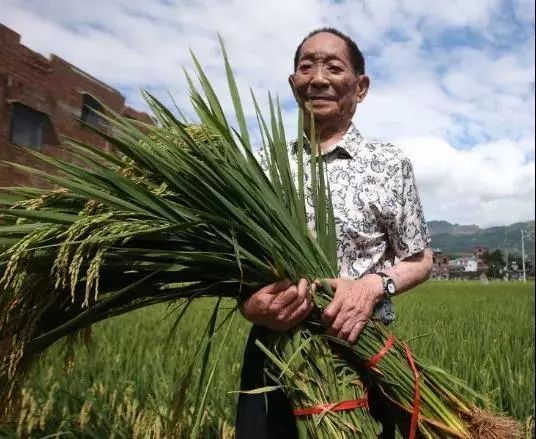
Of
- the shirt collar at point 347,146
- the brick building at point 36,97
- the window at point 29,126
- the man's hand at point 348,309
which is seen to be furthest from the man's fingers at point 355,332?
the window at point 29,126

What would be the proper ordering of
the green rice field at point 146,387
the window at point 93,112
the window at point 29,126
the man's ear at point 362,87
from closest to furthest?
the window at point 93,112 < the man's ear at point 362,87 < the green rice field at point 146,387 < the window at point 29,126

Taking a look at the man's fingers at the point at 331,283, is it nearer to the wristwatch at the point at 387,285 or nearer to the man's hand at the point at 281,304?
the man's hand at the point at 281,304

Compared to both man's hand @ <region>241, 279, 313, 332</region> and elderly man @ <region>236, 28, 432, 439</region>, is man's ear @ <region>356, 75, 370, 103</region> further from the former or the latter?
man's hand @ <region>241, 279, 313, 332</region>

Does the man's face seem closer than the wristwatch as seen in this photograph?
No

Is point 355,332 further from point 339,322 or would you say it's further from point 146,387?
point 146,387

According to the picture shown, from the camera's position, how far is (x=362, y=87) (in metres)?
1.49

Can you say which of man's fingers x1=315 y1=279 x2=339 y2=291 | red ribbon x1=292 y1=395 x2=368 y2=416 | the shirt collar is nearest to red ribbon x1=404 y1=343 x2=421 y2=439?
red ribbon x1=292 y1=395 x2=368 y2=416

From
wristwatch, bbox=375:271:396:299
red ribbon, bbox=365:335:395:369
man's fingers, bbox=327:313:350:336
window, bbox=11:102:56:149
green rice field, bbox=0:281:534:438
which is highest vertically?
window, bbox=11:102:56:149

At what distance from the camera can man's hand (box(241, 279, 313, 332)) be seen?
1096mm

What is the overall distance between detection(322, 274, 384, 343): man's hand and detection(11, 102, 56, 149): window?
1053cm

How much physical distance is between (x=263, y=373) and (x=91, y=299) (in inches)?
16.0

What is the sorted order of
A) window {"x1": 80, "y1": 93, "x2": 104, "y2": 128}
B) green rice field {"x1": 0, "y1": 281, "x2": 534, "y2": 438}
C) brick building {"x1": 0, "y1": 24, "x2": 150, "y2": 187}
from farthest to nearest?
brick building {"x1": 0, "y1": 24, "x2": 150, "y2": 187} < green rice field {"x1": 0, "y1": 281, "x2": 534, "y2": 438} < window {"x1": 80, "y1": 93, "x2": 104, "y2": 128}

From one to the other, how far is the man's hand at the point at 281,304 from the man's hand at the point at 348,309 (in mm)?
50

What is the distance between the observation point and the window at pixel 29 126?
10797mm
